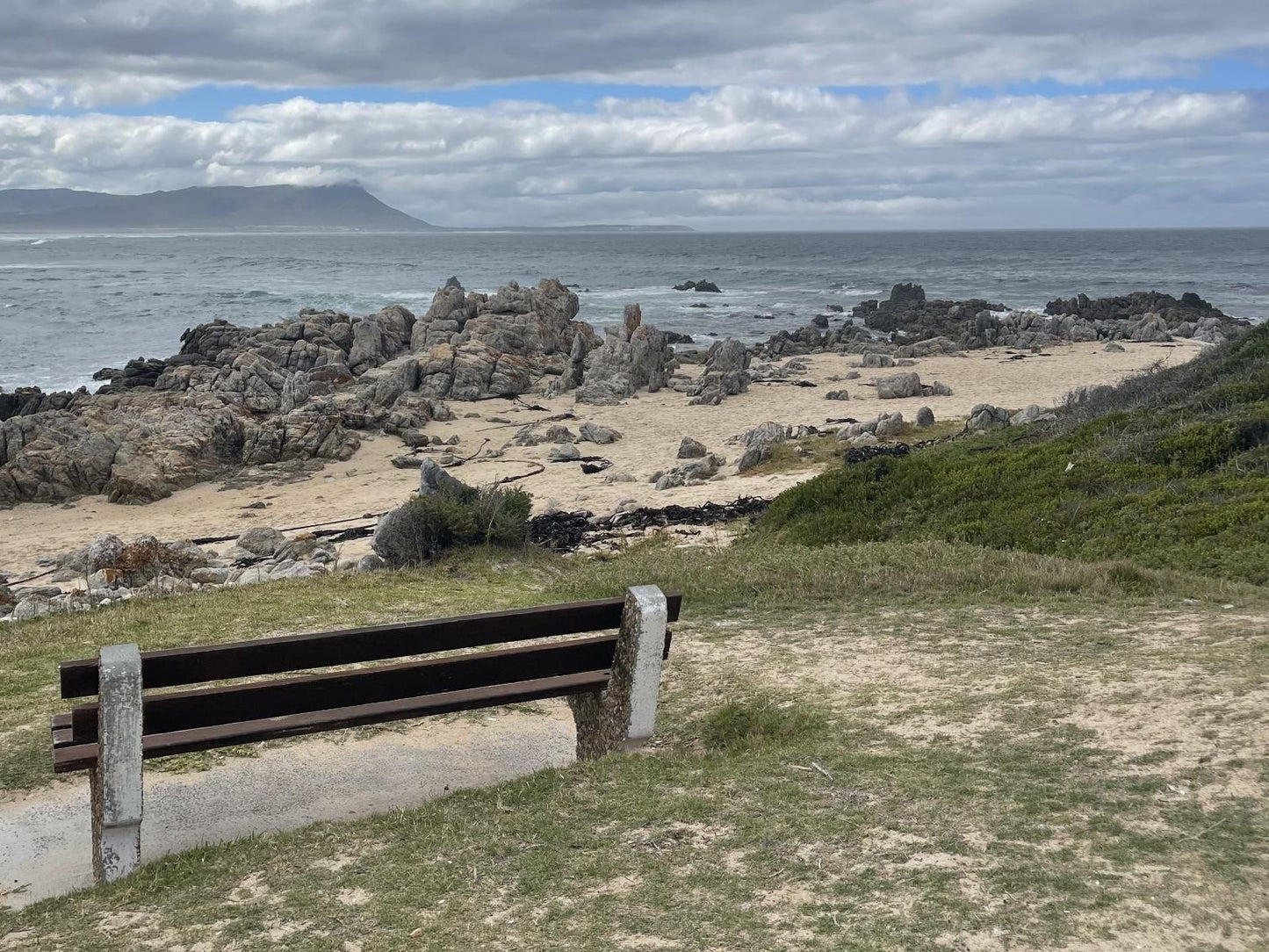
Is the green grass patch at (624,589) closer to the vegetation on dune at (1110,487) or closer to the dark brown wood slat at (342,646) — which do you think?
the vegetation on dune at (1110,487)

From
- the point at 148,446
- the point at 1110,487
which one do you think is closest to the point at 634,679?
the point at 1110,487

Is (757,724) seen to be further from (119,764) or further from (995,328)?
(995,328)

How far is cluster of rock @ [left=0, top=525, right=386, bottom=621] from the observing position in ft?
47.8

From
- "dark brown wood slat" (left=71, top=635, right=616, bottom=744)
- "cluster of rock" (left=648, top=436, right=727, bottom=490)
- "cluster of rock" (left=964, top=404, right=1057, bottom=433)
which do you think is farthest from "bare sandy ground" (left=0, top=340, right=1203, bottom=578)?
"dark brown wood slat" (left=71, top=635, right=616, bottom=744)

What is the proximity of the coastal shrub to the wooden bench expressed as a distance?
7504mm

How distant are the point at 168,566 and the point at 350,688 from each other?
12.3 meters

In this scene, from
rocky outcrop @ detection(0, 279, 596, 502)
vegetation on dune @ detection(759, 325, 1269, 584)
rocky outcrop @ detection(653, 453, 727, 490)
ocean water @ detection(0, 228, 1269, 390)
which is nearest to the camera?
vegetation on dune @ detection(759, 325, 1269, 584)

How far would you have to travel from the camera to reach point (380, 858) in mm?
4637

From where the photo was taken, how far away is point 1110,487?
41.1 ft

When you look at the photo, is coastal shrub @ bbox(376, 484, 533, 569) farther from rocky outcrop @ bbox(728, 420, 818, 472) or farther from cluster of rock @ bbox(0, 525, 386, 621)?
rocky outcrop @ bbox(728, 420, 818, 472)

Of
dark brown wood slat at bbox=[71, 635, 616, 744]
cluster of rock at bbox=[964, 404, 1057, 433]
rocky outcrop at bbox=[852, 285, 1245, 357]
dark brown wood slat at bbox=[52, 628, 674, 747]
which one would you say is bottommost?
cluster of rock at bbox=[964, 404, 1057, 433]

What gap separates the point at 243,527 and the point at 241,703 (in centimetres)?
1702

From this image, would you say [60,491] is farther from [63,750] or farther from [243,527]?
[63,750]

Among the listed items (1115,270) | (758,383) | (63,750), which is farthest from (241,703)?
(1115,270)
